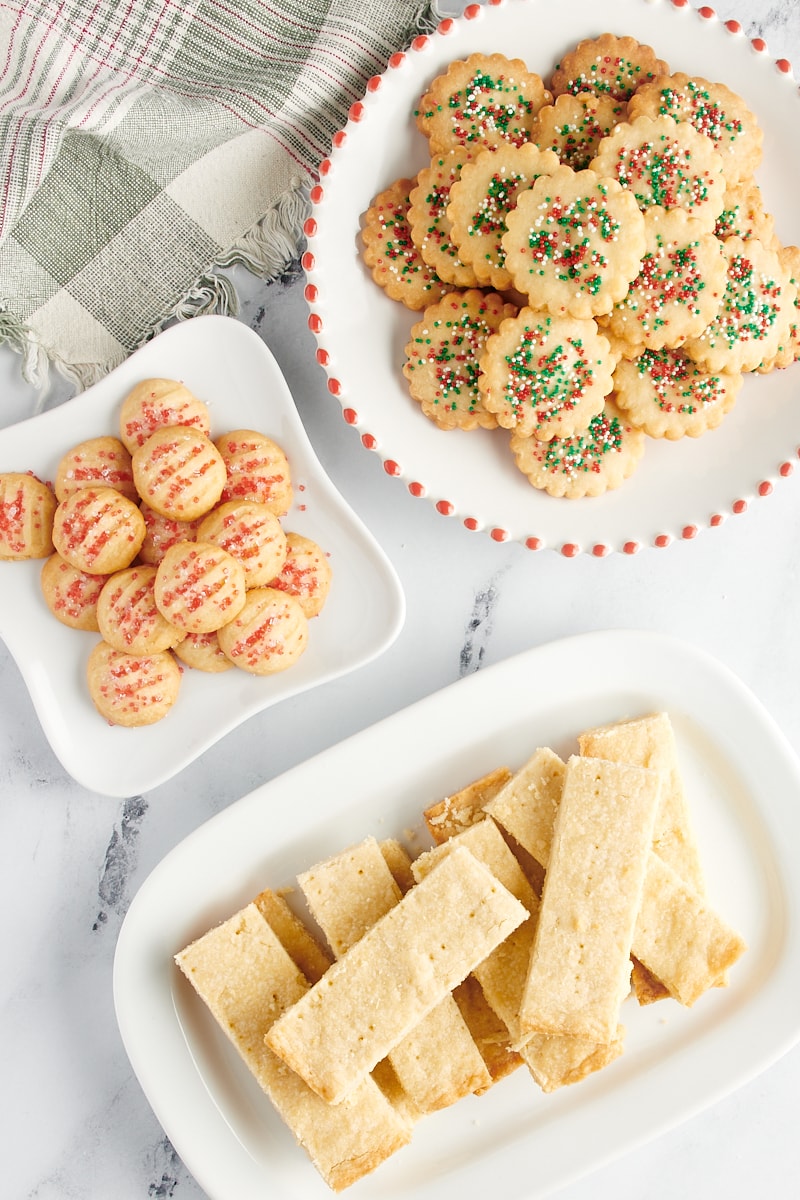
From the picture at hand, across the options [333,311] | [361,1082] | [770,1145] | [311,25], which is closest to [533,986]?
[361,1082]

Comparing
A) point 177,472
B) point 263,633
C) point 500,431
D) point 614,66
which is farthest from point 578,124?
point 263,633

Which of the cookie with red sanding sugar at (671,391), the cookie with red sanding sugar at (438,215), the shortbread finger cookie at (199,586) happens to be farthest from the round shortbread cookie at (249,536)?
the cookie with red sanding sugar at (671,391)

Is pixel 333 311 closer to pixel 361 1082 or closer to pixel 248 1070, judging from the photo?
pixel 361 1082

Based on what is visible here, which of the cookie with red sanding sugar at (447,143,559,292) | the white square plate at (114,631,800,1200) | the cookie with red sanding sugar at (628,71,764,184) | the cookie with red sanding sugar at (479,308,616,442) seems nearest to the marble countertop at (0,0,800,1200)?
the white square plate at (114,631,800,1200)

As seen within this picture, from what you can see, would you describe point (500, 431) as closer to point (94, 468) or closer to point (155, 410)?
point (155, 410)

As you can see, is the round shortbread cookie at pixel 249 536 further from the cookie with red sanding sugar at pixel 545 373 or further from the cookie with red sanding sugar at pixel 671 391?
the cookie with red sanding sugar at pixel 671 391

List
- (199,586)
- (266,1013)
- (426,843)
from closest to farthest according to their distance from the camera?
(199,586)
(266,1013)
(426,843)
